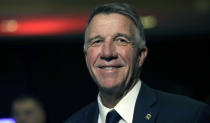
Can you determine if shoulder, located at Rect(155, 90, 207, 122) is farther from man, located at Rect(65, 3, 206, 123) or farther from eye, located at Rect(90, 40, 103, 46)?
eye, located at Rect(90, 40, 103, 46)

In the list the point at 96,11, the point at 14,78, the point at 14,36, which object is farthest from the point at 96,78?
the point at 14,78

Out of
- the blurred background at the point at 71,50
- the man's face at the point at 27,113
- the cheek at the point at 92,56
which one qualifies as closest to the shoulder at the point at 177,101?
the cheek at the point at 92,56

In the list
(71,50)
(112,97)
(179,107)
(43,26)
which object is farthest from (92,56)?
(71,50)

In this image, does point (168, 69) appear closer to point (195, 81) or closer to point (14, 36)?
point (195, 81)

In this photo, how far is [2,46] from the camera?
4488 millimetres

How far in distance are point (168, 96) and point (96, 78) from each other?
327mm

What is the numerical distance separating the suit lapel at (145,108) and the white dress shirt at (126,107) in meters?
0.02

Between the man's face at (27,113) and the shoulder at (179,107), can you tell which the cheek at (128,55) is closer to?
the shoulder at (179,107)

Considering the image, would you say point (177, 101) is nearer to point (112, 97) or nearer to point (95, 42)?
point (112, 97)

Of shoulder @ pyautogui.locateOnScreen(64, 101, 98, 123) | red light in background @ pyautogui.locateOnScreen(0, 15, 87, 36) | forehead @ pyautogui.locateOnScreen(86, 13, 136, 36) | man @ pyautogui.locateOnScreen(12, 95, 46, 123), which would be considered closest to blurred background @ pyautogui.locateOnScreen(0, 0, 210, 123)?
red light in background @ pyautogui.locateOnScreen(0, 15, 87, 36)

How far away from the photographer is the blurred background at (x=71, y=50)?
13.4 feet

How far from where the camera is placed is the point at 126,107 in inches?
66.2

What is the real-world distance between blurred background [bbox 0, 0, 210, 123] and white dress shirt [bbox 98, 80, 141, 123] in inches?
88.2

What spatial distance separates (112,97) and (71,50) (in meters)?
3.09
